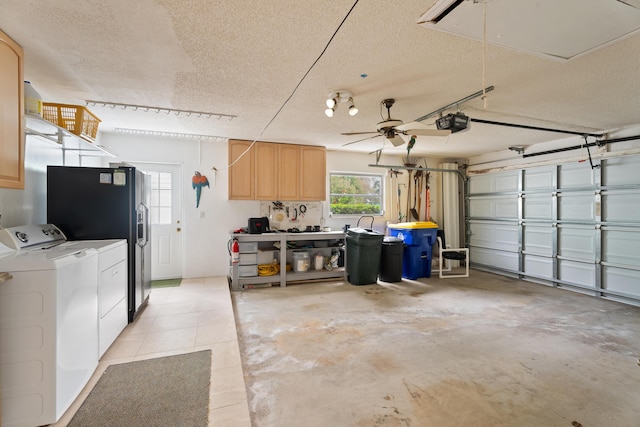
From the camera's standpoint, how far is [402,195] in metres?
6.38

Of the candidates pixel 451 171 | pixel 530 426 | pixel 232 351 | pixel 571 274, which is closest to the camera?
pixel 530 426

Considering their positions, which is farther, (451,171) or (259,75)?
(451,171)

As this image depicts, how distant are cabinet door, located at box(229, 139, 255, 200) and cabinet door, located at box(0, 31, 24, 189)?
2.93m

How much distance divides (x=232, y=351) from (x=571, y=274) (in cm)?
563

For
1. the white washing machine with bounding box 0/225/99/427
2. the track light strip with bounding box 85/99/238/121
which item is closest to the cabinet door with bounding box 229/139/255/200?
the track light strip with bounding box 85/99/238/121

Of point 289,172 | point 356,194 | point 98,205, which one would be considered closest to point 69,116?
point 98,205

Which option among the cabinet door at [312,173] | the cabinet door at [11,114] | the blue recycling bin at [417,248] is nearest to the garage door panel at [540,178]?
the blue recycling bin at [417,248]

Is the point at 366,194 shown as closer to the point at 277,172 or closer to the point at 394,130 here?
the point at 277,172

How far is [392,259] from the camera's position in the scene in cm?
511

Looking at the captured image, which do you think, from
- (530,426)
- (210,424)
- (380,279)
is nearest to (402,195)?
(380,279)

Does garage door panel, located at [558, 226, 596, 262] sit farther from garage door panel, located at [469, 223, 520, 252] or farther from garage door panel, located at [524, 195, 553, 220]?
garage door panel, located at [469, 223, 520, 252]

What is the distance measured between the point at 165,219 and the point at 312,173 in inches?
111

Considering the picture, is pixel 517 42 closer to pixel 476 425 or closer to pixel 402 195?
pixel 476 425

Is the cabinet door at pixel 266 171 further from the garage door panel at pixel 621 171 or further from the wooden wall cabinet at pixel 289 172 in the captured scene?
the garage door panel at pixel 621 171
